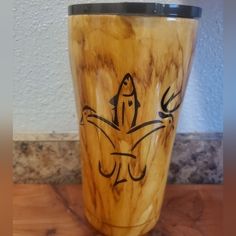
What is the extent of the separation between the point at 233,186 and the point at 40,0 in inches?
15.2

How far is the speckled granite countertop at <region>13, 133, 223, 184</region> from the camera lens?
59cm

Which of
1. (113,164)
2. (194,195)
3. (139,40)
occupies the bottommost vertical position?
(194,195)

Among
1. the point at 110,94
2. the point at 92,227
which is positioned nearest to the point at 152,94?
the point at 110,94

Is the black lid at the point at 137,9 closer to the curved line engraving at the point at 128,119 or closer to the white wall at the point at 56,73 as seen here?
A: the curved line engraving at the point at 128,119

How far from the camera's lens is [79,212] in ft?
1.70

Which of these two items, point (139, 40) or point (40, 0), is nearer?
point (139, 40)

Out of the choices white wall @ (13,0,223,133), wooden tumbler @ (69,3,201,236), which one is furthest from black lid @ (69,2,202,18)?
white wall @ (13,0,223,133)

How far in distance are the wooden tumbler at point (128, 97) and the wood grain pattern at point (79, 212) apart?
0.04 m

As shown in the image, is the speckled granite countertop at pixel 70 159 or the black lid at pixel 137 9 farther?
the speckled granite countertop at pixel 70 159

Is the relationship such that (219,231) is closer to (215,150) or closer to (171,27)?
(215,150)

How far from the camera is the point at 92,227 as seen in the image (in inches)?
18.8

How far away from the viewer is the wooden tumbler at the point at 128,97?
1.22ft

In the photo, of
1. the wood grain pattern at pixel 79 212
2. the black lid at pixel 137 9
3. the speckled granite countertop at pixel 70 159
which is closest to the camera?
the black lid at pixel 137 9

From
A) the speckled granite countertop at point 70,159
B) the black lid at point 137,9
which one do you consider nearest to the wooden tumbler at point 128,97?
the black lid at point 137,9
